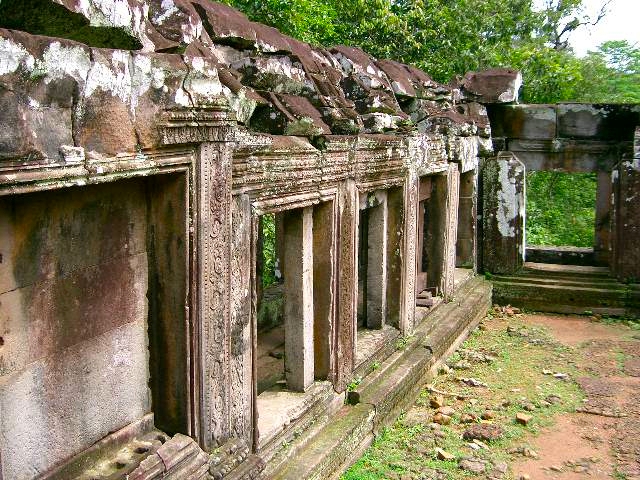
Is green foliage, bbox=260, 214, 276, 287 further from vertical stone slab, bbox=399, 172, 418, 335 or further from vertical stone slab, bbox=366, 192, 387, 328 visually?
vertical stone slab, bbox=366, 192, 387, 328

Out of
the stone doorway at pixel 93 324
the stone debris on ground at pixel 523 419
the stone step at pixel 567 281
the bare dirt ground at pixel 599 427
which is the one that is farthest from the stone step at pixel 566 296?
the stone doorway at pixel 93 324

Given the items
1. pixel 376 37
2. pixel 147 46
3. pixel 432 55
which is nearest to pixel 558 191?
pixel 432 55

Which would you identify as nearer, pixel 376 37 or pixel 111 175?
pixel 111 175

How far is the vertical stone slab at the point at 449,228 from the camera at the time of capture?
361 inches

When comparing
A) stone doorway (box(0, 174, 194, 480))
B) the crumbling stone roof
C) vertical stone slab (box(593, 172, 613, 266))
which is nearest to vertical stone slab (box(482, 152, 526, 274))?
vertical stone slab (box(593, 172, 613, 266))

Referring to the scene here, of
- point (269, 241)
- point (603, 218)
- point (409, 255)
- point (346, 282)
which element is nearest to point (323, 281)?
point (346, 282)

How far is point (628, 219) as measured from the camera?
35.5ft

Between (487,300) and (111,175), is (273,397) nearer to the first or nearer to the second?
(111,175)

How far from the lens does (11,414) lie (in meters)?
3.03

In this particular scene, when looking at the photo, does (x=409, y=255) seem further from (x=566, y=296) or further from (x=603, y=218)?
(x=603, y=218)

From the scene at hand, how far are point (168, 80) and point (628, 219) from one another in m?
9.26

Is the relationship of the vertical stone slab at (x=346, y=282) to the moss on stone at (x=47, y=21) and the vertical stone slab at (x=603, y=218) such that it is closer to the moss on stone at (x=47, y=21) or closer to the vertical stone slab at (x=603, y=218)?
the moss on stone at (x=47, y=21)

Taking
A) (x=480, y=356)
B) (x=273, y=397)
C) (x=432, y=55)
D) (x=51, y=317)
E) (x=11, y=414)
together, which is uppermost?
(x=432, y=55)

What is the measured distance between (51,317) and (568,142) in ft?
32.7
